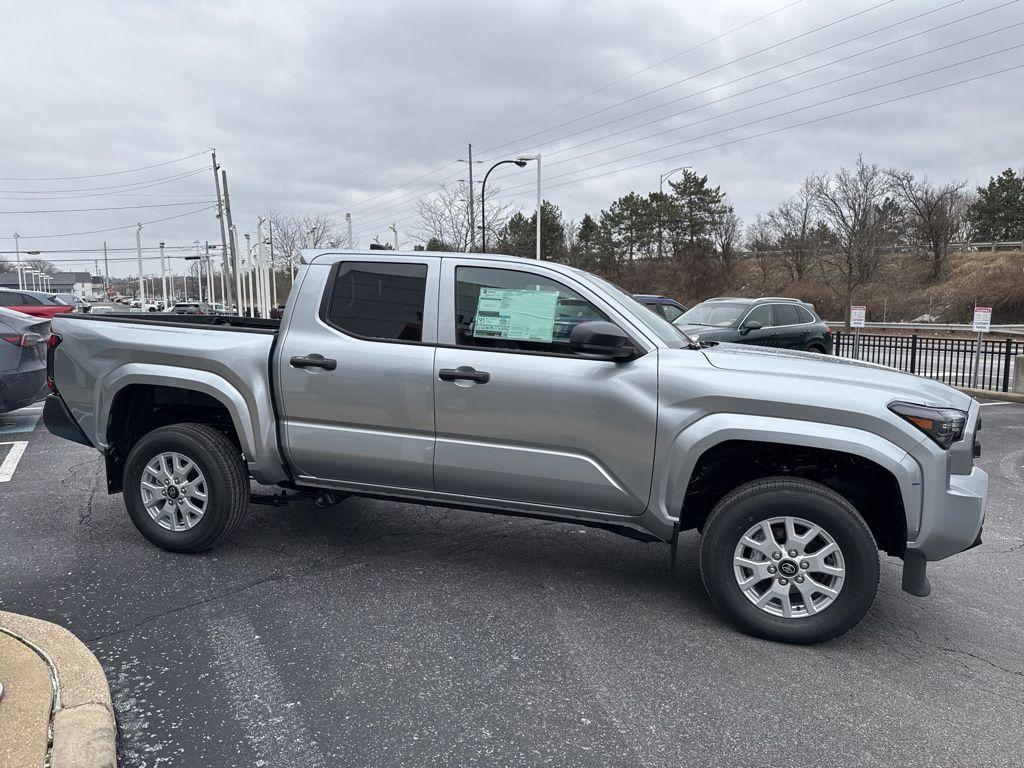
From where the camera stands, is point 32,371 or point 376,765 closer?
point 376,765

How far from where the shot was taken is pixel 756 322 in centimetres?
1434

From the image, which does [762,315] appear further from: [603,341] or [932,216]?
[932,216]

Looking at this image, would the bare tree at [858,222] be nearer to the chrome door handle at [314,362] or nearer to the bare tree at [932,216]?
the bare tree at [932,216]

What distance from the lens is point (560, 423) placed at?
3.85 metres

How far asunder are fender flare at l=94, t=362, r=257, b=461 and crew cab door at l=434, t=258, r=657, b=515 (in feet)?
4.00

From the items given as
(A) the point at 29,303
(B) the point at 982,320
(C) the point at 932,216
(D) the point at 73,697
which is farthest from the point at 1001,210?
(D) the point at 73,697

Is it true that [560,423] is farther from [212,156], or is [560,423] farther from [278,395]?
[212,156]

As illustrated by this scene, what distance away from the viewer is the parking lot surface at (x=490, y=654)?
2779mm

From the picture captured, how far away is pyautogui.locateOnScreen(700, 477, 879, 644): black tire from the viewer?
3.46 meters

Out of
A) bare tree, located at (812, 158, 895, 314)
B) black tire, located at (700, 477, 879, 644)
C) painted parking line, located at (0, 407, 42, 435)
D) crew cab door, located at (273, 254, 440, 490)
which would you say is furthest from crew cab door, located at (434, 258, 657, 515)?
bare tree, located at (812, 158, 895, 314)

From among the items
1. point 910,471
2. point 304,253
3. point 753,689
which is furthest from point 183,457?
point 910,471

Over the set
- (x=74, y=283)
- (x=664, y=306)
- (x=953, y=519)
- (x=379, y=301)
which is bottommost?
(x=953, y=519)

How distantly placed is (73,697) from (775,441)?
3.20 metres

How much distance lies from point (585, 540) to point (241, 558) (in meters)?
2.29
